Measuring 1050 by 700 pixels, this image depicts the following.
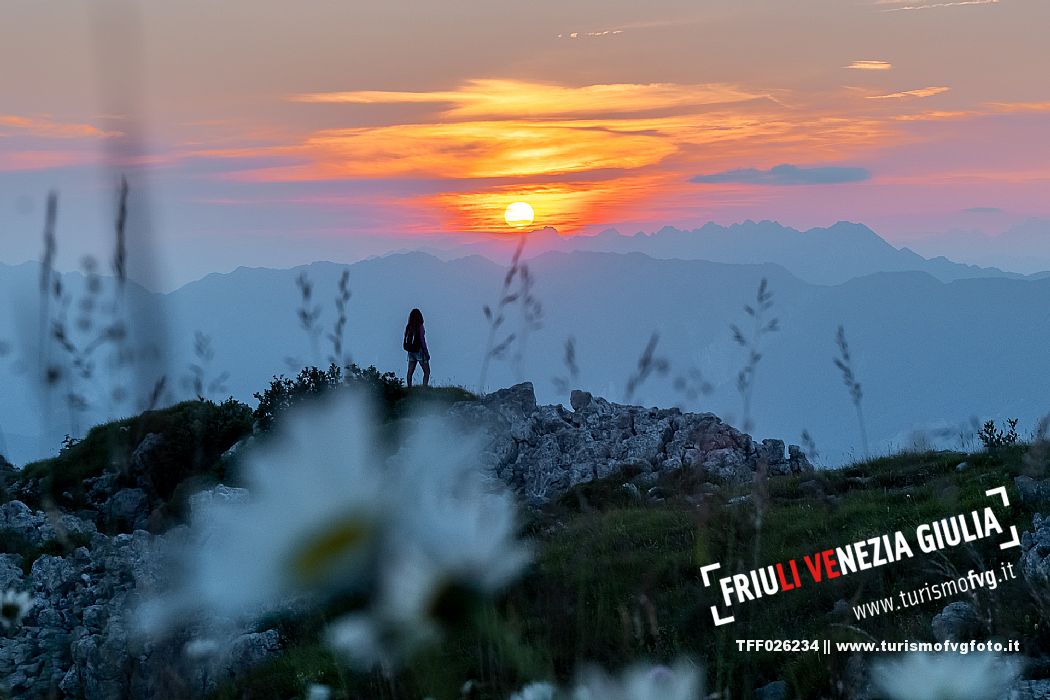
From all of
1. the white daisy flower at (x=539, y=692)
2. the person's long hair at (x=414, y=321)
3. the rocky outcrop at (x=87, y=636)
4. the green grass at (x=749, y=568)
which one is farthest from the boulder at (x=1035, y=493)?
the person's long hair at (x=414, y=321)

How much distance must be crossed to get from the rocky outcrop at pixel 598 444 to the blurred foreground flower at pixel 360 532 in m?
13.4

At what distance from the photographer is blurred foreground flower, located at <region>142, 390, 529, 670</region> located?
801 mm

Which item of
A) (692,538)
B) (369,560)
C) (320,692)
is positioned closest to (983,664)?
(369,560)

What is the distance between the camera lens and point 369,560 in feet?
2.89

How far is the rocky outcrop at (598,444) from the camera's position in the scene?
15484 millimetres

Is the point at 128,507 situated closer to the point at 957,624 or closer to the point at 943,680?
the point at 957,624

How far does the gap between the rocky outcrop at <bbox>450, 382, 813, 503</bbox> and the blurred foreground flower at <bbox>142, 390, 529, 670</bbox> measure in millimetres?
13429

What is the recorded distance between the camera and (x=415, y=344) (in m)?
21.0

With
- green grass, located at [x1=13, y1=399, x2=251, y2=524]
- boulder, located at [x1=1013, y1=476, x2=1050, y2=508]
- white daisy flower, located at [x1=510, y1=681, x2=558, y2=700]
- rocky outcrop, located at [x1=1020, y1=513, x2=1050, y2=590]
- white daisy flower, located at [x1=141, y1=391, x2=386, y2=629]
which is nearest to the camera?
white daisy flower, located at [x1=141, y1=391, x2=386, y2=629]

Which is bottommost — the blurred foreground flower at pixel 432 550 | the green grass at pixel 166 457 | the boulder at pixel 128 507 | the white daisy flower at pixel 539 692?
the white daisy flower at pixel 539 692

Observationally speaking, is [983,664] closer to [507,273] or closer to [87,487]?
[507,273]

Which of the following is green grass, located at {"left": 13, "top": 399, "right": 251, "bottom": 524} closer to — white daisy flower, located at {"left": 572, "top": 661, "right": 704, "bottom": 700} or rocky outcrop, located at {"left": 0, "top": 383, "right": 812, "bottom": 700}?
rocky outcrop, located at {"left": 0, "top": 383, "right": 812, "bottom": 700}

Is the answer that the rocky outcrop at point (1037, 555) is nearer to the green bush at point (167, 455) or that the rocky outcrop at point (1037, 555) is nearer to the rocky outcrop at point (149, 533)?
the rocky outcrop at point (149, 533)

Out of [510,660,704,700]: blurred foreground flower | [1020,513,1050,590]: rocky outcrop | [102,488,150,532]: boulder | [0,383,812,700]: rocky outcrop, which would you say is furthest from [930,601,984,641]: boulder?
[102,488,150,532]: boulder
